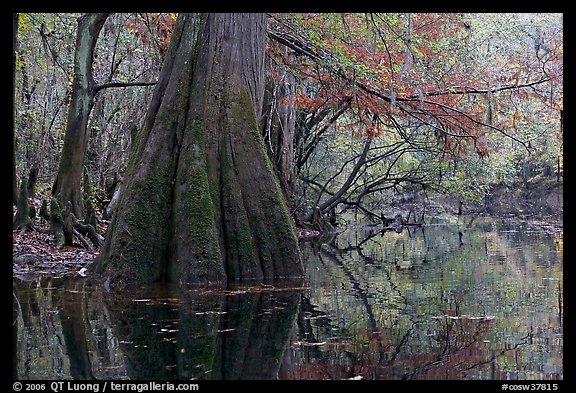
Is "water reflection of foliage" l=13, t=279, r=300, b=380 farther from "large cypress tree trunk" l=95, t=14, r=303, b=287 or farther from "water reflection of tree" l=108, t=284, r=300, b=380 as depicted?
"large cypress tree trunk" l=95, t=14, r=303, b=287

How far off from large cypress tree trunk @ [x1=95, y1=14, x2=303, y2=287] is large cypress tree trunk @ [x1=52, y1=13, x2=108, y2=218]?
481cm

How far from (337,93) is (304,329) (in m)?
8.03

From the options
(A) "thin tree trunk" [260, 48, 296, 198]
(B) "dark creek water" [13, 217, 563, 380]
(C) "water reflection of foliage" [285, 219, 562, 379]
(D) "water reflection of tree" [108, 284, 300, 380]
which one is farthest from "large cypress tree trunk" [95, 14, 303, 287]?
(A) "thin tree trunk" [260, 48, 296, 198]

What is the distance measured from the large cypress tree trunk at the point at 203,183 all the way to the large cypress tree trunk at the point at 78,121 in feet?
15.8

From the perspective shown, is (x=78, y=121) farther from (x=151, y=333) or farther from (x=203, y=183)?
(x=151, y=333)

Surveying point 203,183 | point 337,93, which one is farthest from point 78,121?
point 203,183

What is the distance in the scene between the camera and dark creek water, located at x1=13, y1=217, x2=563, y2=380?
4.00m

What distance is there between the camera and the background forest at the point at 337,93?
1146 cm

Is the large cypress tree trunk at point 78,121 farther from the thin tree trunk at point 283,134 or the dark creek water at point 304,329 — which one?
the dark creek water at point 304,329

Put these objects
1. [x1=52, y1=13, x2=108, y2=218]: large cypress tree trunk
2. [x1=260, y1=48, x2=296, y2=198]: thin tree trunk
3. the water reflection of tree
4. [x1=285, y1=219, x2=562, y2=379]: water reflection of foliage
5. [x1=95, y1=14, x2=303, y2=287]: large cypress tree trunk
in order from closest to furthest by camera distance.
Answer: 1. the water reflection of tree
2. [x1=285, y1=219, x2=562, y2=379]: water reflection of foliage
3. [x1=95, y1=14, x2=303, y2=287]: large cypress tree trunk
4. [x1=52, y1=13, x2=108, y2=218]: large cypress tree trunk
5. [x1=260, y1=48, x2=296, y2=198]: thin tree trunk

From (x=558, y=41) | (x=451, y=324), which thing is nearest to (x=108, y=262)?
(x=451, y=324)

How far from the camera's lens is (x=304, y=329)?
5.22m

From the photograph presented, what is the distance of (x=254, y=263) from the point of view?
7.75 metres
